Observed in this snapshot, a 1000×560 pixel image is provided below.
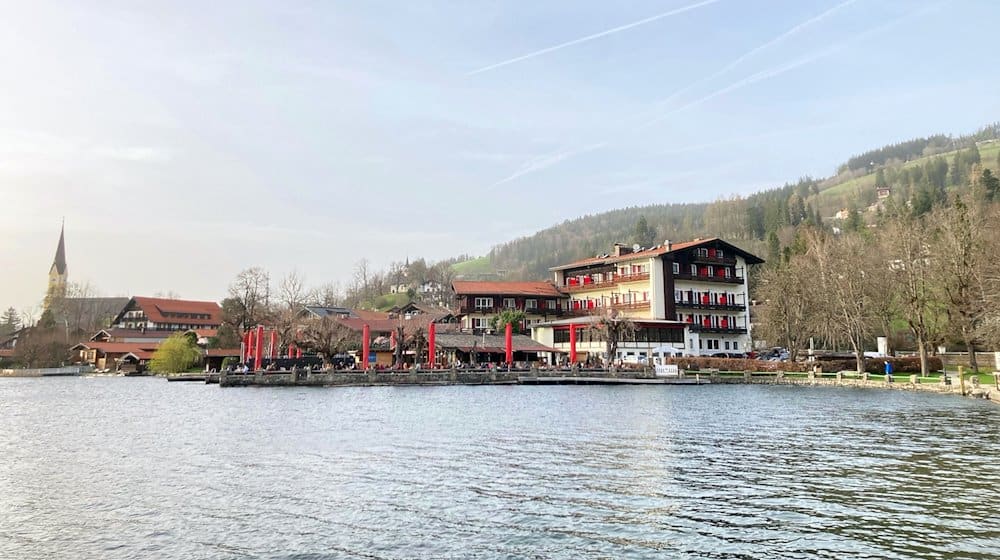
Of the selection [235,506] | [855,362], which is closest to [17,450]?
[235,506]

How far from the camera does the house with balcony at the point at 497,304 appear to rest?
93188mm

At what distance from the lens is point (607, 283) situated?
8906 cm

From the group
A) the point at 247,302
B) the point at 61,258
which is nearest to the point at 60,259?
the point at 61,258

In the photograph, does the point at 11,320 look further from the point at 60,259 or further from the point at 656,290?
the point at 656,290

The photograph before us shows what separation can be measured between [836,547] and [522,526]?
575 cm

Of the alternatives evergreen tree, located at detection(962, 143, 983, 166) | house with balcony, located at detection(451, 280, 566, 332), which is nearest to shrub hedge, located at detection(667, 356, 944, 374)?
house with balcony, located at detection(451, 280, 566, 332)

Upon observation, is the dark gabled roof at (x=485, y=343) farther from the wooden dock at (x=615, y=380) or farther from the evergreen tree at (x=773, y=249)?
the evergreen tree at (x=773, y=249)

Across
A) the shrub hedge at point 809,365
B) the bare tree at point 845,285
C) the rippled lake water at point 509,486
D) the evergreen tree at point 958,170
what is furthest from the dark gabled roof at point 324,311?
the evergreen tree at point 958,170

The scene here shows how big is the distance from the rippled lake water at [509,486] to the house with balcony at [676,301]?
1713 inches

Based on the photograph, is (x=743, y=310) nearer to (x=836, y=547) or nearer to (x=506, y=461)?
(x=506, y=461)

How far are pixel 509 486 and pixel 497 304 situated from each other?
76540 mm

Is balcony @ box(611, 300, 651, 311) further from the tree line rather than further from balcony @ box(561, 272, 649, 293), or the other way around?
the tree line

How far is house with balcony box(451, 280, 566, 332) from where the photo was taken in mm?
93188

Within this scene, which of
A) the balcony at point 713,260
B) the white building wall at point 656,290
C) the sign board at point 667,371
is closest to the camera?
the sign board at point 667,371
